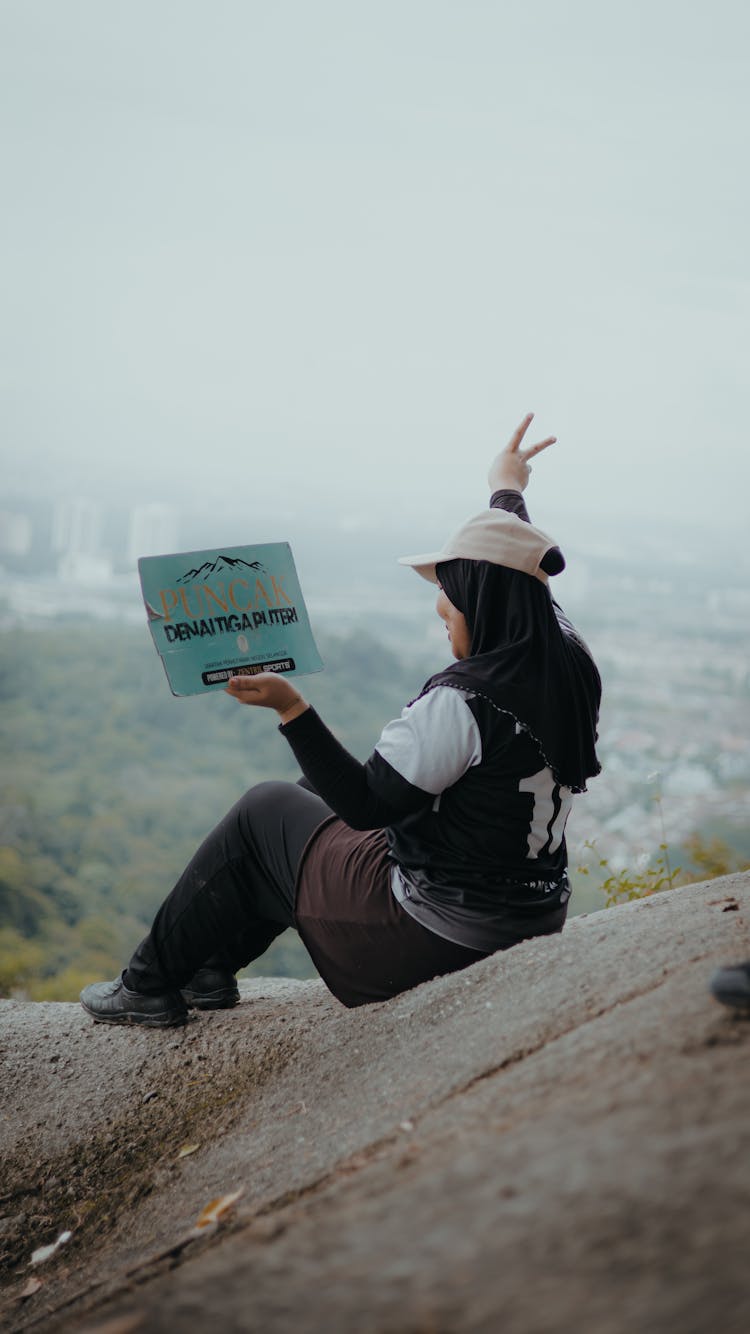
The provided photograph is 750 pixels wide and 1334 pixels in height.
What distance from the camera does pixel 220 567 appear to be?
2.35 m

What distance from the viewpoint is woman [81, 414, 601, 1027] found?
88.4 inches

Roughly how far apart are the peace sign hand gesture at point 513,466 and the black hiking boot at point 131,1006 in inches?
65.6

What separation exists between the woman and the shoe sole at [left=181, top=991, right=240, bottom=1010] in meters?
0.24

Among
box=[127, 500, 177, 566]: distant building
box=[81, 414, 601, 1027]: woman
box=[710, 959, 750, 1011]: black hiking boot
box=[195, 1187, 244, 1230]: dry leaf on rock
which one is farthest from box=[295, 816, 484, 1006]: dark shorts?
box=[127, 500, 177, 566]: distant building

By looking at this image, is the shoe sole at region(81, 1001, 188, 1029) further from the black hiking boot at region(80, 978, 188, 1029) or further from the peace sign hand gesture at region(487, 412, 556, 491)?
the peace sign hand gesture at region(487, 412, 556, 491)

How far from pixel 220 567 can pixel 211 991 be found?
1.31m

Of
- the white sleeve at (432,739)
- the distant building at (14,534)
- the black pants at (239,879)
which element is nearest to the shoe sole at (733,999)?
the white sleeve at (432,739)

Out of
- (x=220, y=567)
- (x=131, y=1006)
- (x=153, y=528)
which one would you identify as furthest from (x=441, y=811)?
(x=153, y=528)

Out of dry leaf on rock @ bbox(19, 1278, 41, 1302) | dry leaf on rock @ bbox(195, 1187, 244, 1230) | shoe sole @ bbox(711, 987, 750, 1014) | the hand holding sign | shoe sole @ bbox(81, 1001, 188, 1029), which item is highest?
the hand holding sign

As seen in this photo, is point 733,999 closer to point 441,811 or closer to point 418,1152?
point 418,1152

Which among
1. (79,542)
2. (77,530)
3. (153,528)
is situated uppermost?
(77,530)

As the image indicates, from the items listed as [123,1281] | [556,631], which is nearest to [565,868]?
[556,631]

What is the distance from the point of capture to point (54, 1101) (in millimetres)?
2807

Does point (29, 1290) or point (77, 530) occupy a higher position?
point (77, 530)
